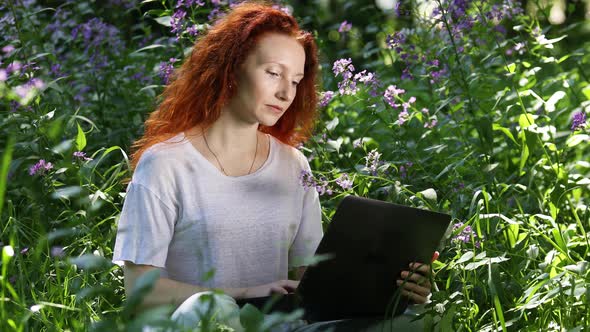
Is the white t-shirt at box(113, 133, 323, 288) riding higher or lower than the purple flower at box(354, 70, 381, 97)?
lower

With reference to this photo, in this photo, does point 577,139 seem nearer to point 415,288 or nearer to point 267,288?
point 415,288

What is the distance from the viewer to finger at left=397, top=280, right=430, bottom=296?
7.81 ft

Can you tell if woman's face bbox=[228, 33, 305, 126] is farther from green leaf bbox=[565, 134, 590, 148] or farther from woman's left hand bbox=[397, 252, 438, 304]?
green leaf bbox=[565, 134, 590, 148]

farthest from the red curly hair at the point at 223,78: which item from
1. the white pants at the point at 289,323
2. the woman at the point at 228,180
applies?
the white pants at the point at 289,323

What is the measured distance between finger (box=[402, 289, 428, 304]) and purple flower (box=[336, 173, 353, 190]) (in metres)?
0.35

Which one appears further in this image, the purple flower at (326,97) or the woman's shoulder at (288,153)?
the purple flower at (326,97)

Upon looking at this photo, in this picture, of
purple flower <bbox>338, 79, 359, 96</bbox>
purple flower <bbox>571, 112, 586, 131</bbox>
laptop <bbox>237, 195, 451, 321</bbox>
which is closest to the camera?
laptop <bbox>237, 195, 451, 321</bbox>

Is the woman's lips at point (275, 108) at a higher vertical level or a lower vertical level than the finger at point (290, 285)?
higher

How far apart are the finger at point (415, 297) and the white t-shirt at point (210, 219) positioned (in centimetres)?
34

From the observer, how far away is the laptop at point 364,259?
2.27m

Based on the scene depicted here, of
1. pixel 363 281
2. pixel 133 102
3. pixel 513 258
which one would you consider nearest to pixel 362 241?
pixel 363 281

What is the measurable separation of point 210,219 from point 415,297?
1.73 feet

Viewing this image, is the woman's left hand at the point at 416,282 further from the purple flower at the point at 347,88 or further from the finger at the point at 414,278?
the purple flower at the point at 347,88

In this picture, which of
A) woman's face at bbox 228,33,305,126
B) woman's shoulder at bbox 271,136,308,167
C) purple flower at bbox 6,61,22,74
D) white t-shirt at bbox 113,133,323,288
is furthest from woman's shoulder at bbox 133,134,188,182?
purple flower at bbox 6,61,22,74
